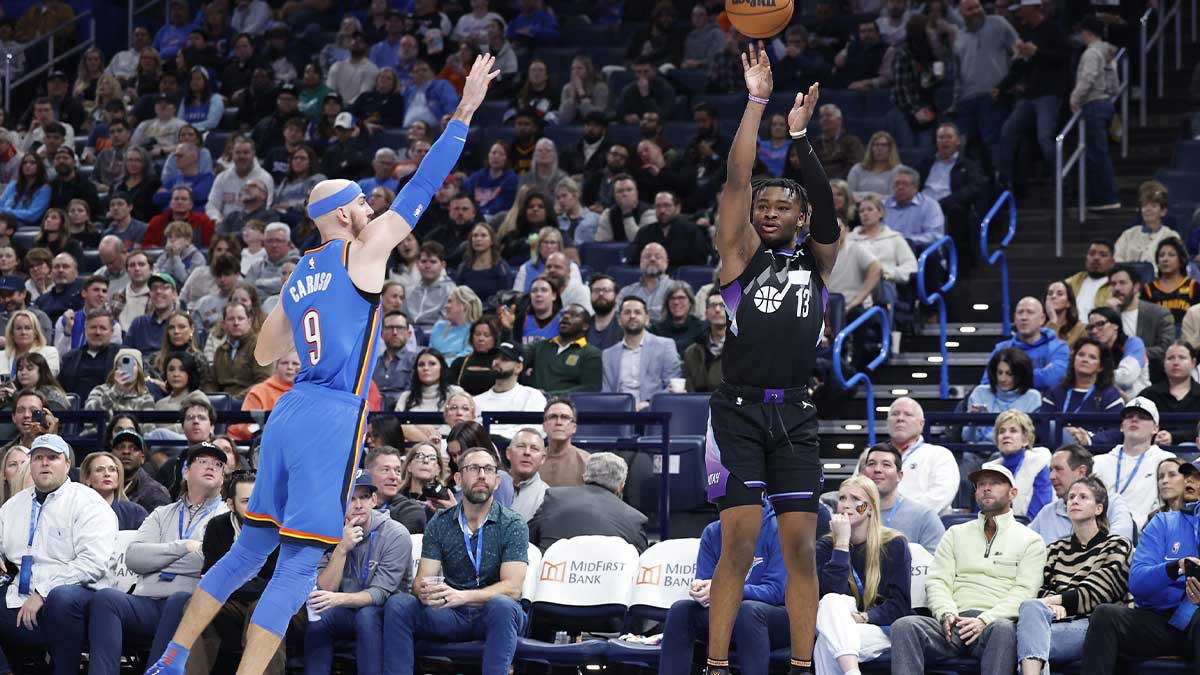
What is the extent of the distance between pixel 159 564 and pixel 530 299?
14.6ft

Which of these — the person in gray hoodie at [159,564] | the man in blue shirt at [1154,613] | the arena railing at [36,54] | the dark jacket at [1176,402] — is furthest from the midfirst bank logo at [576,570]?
the arena railing at [36,54]

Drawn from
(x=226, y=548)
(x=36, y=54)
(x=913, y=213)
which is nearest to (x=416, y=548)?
(x=226, y=548)

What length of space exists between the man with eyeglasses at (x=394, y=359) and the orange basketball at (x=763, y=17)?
5734mm

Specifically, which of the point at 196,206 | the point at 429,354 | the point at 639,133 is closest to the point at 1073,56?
the point at 639,133

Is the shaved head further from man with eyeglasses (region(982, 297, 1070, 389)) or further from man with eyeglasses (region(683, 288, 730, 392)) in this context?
man with eyeglasses (region(982, 297, 1070, 389))

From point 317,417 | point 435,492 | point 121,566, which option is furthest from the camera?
point 435,492

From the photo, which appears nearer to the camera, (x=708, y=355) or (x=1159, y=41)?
(x=708, y=355)

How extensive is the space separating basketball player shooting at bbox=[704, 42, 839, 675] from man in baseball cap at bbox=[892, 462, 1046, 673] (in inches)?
83.4

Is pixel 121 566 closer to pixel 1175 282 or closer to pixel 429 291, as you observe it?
pixel 429 291

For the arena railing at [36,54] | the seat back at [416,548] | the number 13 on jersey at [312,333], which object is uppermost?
the arena railing at [36,54]

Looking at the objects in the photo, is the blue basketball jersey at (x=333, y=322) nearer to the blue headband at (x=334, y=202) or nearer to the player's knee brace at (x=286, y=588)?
the blue headband at (x=334, y=202)

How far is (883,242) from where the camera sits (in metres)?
13.2

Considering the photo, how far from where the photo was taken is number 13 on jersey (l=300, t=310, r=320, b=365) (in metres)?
6.55

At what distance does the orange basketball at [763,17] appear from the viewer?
725 centimetres
